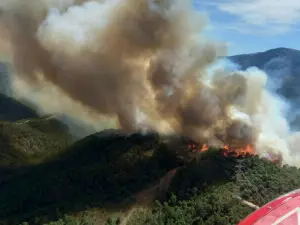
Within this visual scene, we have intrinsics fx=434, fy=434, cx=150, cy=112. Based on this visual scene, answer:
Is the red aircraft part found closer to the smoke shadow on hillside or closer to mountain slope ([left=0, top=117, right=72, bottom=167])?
the smoke shadow on hillside

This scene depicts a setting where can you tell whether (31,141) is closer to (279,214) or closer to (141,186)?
(141,186)

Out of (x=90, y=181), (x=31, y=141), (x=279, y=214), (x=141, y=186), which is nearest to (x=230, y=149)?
(x=141, y=186)

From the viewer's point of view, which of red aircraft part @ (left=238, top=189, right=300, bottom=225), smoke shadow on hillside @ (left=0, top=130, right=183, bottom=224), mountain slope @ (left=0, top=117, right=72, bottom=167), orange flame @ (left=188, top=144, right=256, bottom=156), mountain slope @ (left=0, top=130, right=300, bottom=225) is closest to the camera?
red aircraft part @ (left=238, top=189, right=300, bottom=225)

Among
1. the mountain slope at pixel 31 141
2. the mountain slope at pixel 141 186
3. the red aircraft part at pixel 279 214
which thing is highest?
the mountain slope at pixel 31 141

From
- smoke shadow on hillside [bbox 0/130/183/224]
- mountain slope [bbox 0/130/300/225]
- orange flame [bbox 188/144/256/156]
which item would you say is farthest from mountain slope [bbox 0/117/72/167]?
orange flame [bbox 188/144/256/156]

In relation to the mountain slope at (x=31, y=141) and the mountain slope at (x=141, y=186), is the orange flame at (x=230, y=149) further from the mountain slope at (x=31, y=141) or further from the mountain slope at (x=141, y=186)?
the mountain slope at (x=31, y=141)

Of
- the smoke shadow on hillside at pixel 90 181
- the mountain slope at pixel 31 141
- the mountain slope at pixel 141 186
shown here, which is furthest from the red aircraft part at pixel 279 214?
the mountain slope at pixel 31 141

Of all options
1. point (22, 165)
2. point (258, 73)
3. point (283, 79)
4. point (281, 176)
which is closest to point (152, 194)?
point (281, 176)

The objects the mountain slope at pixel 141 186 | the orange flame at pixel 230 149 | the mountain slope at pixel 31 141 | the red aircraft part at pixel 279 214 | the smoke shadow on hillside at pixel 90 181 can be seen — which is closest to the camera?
the red aircraft part at pixel 279 214

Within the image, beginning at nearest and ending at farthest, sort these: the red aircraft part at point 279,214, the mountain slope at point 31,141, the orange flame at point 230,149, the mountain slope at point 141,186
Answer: the red aircraft part at point 279,214
the mountain slope at point 141,186
the orange flame at point 230,149
the mountain slope at point 31,141
